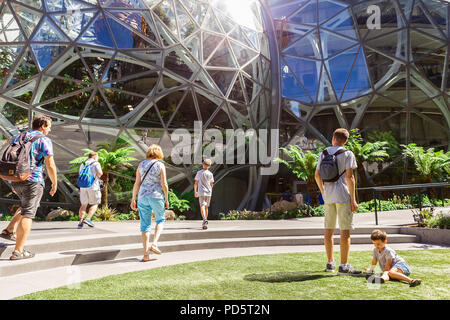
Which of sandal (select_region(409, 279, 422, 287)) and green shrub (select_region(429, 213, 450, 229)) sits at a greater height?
green shrub (select_region(429, 213, 450, 229))

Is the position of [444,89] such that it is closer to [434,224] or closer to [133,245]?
[434,224]

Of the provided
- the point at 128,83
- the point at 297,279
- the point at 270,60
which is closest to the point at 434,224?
the point at 297,279

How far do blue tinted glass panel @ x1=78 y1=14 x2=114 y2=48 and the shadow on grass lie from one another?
36.8ft

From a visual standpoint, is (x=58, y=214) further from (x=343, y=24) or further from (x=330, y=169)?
(x=343, y=24)

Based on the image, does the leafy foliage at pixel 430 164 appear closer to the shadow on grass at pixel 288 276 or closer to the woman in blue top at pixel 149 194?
the shadow on grass at pixel 288 276

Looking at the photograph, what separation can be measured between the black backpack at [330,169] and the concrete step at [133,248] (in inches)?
124

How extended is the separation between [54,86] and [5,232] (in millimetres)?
8309

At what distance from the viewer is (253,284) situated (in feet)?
13.1

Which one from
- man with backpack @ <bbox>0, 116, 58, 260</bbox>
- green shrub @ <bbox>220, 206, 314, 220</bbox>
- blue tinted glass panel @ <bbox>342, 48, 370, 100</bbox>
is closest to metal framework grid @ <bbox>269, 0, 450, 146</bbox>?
blue tinted glass panel @ <bbox>342, 48, 370, 100</bbox>

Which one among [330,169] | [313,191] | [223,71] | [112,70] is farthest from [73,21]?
[330,169]

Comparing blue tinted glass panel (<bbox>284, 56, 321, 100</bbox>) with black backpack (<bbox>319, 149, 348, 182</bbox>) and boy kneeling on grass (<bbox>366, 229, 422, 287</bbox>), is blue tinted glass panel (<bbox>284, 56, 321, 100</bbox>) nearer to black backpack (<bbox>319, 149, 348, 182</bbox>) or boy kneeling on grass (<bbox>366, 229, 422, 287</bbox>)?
black backpack (<bbox>319, 149, 348, 182</bbox>)

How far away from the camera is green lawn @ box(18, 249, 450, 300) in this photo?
11.5 feet

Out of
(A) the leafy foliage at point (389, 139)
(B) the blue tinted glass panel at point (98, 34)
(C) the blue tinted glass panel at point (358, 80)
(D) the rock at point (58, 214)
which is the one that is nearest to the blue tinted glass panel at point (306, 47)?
(C) the blue tinted glass panel at point (358, 80)
